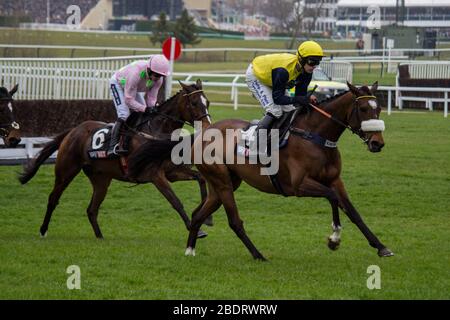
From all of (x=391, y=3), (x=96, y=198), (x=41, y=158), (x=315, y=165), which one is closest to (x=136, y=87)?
(x=96, y=198)

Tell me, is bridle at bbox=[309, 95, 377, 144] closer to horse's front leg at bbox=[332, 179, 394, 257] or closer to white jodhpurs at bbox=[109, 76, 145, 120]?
horse's front leg at bbox=[332, 179, 394, 257]

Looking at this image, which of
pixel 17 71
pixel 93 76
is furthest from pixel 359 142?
pixel 17 71

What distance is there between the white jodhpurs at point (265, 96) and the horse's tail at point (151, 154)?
2.93 feet

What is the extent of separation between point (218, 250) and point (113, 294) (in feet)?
7.72

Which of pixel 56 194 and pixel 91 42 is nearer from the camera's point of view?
pixel 56 194

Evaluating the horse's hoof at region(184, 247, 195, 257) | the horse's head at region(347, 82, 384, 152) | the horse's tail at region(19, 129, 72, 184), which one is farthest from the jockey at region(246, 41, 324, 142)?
the horse's tail at region(19, 129, 72, 184)

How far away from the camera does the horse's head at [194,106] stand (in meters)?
9.80

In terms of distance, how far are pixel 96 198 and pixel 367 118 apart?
10.9 feet

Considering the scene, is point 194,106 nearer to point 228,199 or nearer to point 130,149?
point 130,149

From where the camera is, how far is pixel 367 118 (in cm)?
781

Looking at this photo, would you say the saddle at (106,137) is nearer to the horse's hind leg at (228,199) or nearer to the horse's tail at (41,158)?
the horse's tail at (41,158)

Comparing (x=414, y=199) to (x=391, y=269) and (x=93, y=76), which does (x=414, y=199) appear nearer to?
(x=391, y=269)

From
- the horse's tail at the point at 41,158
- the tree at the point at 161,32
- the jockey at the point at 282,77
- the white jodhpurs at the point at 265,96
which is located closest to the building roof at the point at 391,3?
the tree at the point at 161,32

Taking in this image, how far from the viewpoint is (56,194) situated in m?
9.86
